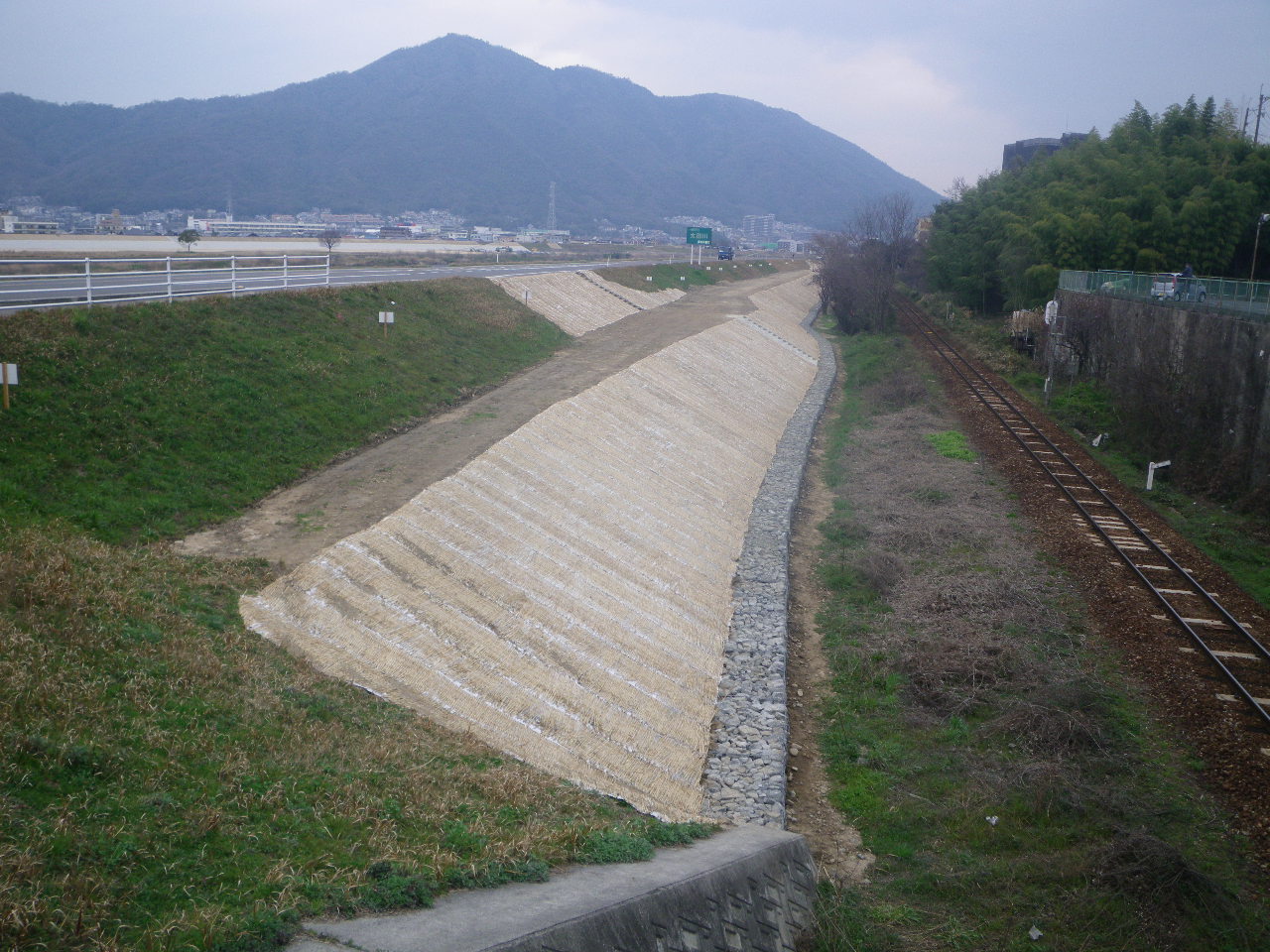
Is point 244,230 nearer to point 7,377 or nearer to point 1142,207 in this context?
point 1142,207

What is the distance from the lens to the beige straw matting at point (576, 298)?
1689 inches

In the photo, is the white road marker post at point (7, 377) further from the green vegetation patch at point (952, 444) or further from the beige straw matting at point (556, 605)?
the green vegetation patch at point (952, 444)

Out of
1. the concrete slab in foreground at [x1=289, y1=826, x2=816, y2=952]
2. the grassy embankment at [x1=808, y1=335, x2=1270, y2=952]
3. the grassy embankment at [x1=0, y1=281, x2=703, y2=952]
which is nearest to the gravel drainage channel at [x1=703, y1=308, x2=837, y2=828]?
the grassy embankment at [x1=808, y1=335, x2=1270, y2=952]

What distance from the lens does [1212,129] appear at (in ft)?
177

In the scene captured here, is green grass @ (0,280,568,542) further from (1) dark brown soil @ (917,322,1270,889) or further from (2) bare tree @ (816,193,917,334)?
(2) bare tree @ (816,193,917,334)

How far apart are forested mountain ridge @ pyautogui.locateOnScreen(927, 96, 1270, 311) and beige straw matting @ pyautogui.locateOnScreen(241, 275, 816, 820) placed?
31.8 m

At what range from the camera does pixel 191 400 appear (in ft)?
59.1

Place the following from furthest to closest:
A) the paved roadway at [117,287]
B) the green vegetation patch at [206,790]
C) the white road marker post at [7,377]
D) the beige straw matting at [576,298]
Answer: the beige straw matting at [576,298]
the paved roadway at [117,287]
the white road marker post at [7,377]
the green vegetation patch at [206,790]

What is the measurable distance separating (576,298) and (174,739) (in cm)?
4246

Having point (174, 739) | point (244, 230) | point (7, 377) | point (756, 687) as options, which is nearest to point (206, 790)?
point (174, 739)

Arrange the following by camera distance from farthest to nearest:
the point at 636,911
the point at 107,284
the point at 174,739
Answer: the point at 107,284, the point at 174,739, the point at 636,911

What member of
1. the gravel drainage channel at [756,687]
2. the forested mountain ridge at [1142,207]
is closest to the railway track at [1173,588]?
the gravel drainage channel at [756,687]

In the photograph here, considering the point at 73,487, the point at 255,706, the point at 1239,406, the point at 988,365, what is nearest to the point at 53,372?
the point at 73,487

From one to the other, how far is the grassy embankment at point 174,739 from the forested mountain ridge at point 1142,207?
143 ft
